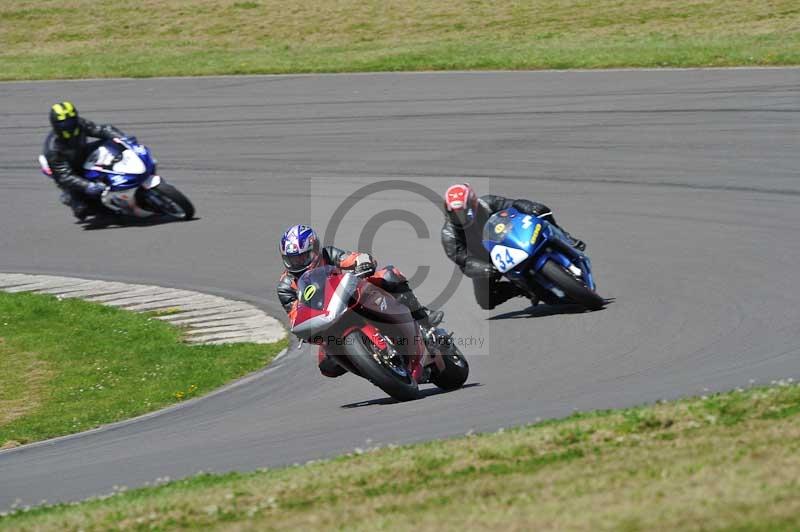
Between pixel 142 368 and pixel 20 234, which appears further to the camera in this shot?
pixel 20 234

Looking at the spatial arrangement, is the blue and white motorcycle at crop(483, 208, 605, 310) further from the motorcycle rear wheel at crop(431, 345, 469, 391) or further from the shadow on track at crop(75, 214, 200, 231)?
the shadow on track at crop(75, 214, 200, 231)

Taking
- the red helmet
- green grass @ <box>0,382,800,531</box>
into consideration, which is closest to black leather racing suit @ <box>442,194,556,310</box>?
the red helmet

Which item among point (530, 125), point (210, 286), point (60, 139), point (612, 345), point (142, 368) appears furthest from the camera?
point (530, 125)

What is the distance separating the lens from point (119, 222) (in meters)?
20.9

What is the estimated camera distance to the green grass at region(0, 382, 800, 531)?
234 inches

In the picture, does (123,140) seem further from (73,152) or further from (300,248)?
(300,248)

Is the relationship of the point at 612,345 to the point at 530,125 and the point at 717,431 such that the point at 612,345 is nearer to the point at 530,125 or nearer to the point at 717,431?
the point at 717,431

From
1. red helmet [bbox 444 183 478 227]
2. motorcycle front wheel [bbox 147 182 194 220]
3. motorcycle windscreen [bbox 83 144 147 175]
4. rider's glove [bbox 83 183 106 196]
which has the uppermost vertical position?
red helmet [bbox 444 183 478 227]

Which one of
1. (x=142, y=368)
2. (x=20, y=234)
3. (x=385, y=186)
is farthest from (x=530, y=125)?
(x=142, y=368)

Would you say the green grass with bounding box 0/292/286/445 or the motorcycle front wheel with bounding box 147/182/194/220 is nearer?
the green grass with bounding box 0/292/286/445

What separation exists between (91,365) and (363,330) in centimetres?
508

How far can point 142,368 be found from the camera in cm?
1374

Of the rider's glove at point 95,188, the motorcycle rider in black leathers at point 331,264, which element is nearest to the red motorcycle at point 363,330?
the motorcycle rider in black leathers at point 331,264

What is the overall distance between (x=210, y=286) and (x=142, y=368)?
306 cm
